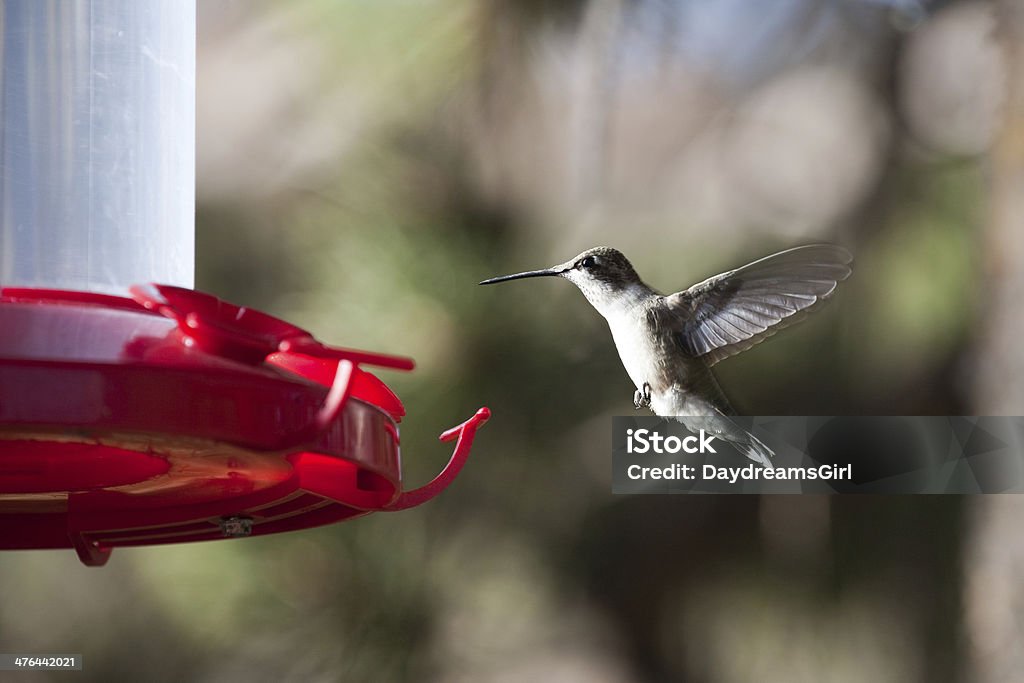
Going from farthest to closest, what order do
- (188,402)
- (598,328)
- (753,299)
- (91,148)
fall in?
(598,328) < (753,299) < (91,148) < (188,402)

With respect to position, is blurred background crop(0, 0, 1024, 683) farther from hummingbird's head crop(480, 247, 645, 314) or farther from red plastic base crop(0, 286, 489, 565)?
red plastic base crop(0, 286, 489, 565)

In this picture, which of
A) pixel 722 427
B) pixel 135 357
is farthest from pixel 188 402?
pixel 722 427

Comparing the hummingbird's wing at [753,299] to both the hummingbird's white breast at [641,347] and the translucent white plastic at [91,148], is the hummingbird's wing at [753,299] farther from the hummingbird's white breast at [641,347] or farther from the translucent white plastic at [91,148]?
the translucent white plastic at [91,148]

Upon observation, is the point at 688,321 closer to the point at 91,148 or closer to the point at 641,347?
the point at 641,347

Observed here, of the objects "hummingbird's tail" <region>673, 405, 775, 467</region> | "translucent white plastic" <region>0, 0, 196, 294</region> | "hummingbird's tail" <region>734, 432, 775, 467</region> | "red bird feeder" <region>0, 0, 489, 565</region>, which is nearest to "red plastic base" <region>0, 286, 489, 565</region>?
"red bird feeder" <region>0, 0, 489, 565</region>

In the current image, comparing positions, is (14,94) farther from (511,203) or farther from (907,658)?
(907,658)

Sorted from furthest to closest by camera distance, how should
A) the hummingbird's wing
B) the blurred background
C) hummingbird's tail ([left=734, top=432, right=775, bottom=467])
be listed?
the blurred background < hummingbird's tail ([left=734, top=432, right=775, bottom=467]) < the hummingbird's wing
